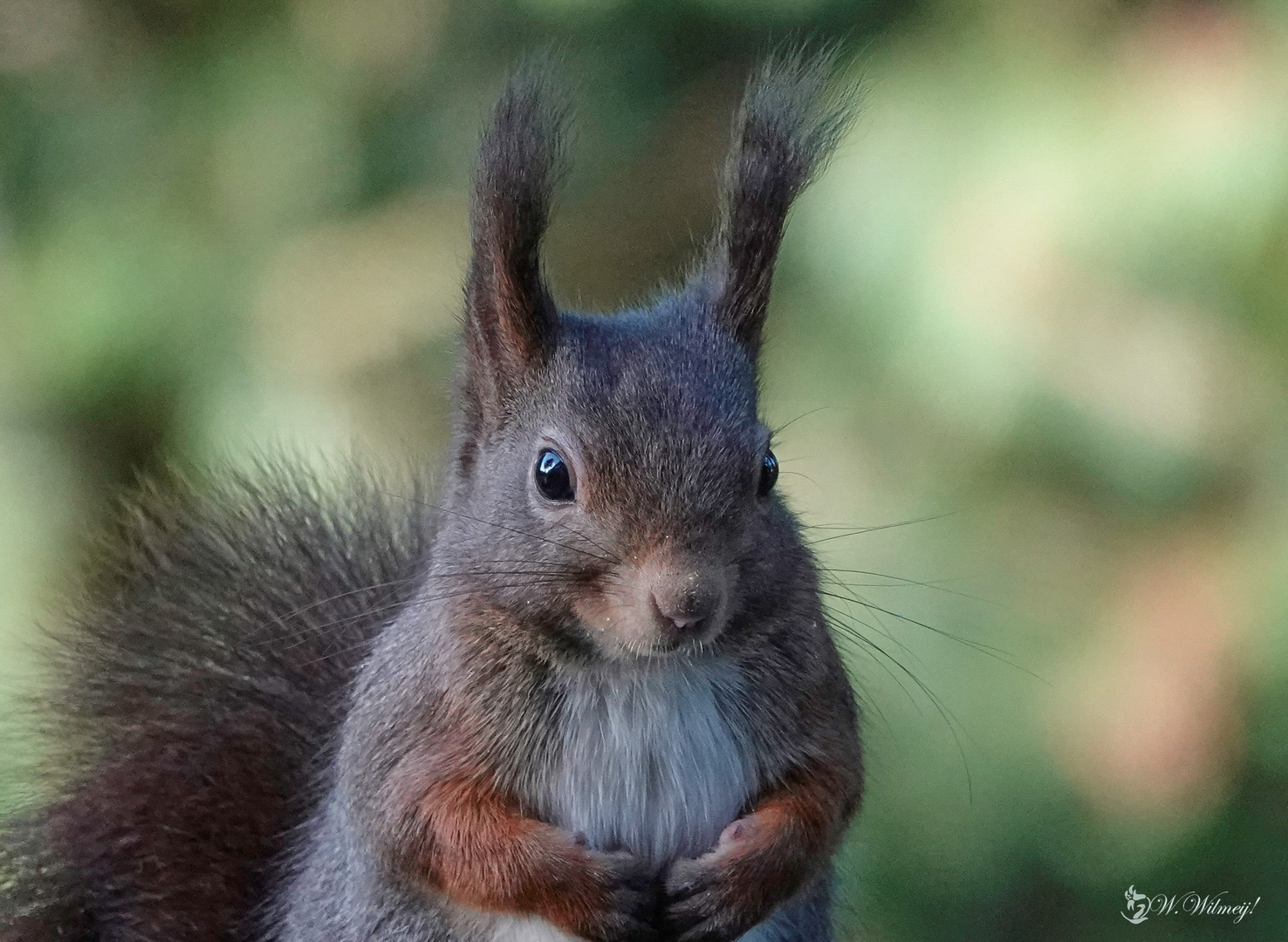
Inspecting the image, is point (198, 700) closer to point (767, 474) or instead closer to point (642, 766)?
point (642, 766)

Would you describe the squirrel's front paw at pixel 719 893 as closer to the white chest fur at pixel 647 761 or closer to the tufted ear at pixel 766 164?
the white chest fur at pixel 647 761

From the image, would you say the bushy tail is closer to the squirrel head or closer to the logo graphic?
the squirrel head

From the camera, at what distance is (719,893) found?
0.99 metres

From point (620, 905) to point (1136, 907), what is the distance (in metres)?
0.88

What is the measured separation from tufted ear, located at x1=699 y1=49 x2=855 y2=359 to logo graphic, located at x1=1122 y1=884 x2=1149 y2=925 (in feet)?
2.89

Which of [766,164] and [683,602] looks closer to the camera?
[683,602]

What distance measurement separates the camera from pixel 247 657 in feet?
4.55

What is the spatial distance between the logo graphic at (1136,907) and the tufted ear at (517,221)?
989 millimetres

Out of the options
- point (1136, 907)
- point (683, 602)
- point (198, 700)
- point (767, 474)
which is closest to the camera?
point (683, 602)

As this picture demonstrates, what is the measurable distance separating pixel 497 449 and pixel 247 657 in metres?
0.44

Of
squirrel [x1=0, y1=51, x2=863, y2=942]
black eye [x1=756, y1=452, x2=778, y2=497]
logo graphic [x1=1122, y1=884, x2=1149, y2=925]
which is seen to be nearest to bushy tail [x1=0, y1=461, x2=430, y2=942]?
squirrel [x1=0, y1=51, x2=863, y2=942]

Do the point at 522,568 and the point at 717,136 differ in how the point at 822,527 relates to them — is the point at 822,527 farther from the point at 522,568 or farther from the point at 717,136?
the point at 717,136

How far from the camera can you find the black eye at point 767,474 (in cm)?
102

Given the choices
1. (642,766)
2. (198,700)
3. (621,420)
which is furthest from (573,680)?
(198,700)
